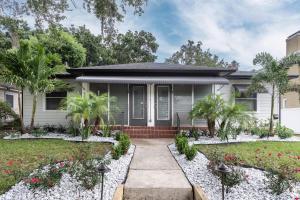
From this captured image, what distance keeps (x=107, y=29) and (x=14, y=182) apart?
4342 mm

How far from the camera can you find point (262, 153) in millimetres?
9453

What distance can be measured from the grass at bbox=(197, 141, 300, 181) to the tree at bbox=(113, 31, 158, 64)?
103ft

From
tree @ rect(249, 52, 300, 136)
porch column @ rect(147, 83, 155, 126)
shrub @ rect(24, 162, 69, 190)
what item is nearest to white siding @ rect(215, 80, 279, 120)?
tree @ rect(249, 52, 300, 136)

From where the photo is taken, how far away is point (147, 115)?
15.2 metres

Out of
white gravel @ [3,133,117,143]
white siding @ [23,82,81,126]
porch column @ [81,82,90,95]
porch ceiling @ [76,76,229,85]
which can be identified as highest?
porch ceiling @ [76,76,229,85]

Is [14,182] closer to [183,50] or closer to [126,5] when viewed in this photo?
[126,5]

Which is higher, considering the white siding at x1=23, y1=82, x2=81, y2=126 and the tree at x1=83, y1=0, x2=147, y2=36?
the tree at x1=83, y1=0, x2=147, y2=36

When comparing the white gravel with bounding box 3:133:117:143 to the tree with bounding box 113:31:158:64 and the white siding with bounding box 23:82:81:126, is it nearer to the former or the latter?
the white siding with bounding box 23:82:81:126

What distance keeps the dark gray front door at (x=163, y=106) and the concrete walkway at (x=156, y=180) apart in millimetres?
6453

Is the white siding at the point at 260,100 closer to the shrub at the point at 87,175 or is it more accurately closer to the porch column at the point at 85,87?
the porch column at the point at 85,87

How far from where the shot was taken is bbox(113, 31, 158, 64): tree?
4078 centimetres

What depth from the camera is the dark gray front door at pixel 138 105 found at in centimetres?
1548

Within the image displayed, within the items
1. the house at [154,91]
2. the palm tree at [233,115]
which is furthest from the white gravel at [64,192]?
the house at [154,91]

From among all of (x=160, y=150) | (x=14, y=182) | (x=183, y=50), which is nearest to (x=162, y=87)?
(x=160, y=150)
